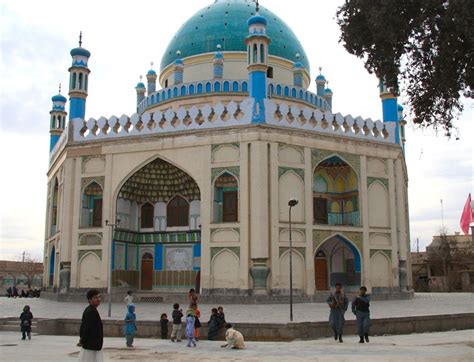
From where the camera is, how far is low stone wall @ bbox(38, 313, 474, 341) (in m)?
10.4

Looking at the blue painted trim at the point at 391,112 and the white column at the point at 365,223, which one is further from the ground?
the blue painted trim at the point at 391,112

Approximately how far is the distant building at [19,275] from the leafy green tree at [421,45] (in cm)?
4150

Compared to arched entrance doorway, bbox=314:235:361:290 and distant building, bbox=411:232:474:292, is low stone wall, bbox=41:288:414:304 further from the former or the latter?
distant building, bbox=411:232:474:292

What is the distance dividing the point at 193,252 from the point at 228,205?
3.12 metres

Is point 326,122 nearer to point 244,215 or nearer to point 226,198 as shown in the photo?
point 226,198

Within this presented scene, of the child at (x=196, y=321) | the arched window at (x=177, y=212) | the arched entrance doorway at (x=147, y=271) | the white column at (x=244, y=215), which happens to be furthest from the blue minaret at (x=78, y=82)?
the child at (x=196, y=321)

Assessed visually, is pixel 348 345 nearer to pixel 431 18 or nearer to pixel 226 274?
pixel 431 18

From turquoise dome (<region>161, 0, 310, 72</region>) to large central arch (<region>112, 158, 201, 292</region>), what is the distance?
6.92 meters

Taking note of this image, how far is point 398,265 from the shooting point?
21250 millimetres

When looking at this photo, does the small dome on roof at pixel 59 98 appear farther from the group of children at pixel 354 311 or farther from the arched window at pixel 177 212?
the group of children at pixel 354 311

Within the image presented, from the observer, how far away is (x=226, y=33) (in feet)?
84.2

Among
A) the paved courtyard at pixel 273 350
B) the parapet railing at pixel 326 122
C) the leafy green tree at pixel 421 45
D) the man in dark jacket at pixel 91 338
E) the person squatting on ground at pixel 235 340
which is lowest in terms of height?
the paved courtyard at pixel 273 350

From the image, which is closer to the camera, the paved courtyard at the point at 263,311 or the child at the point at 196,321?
the child at the point at 196,321

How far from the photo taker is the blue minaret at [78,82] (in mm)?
22019
